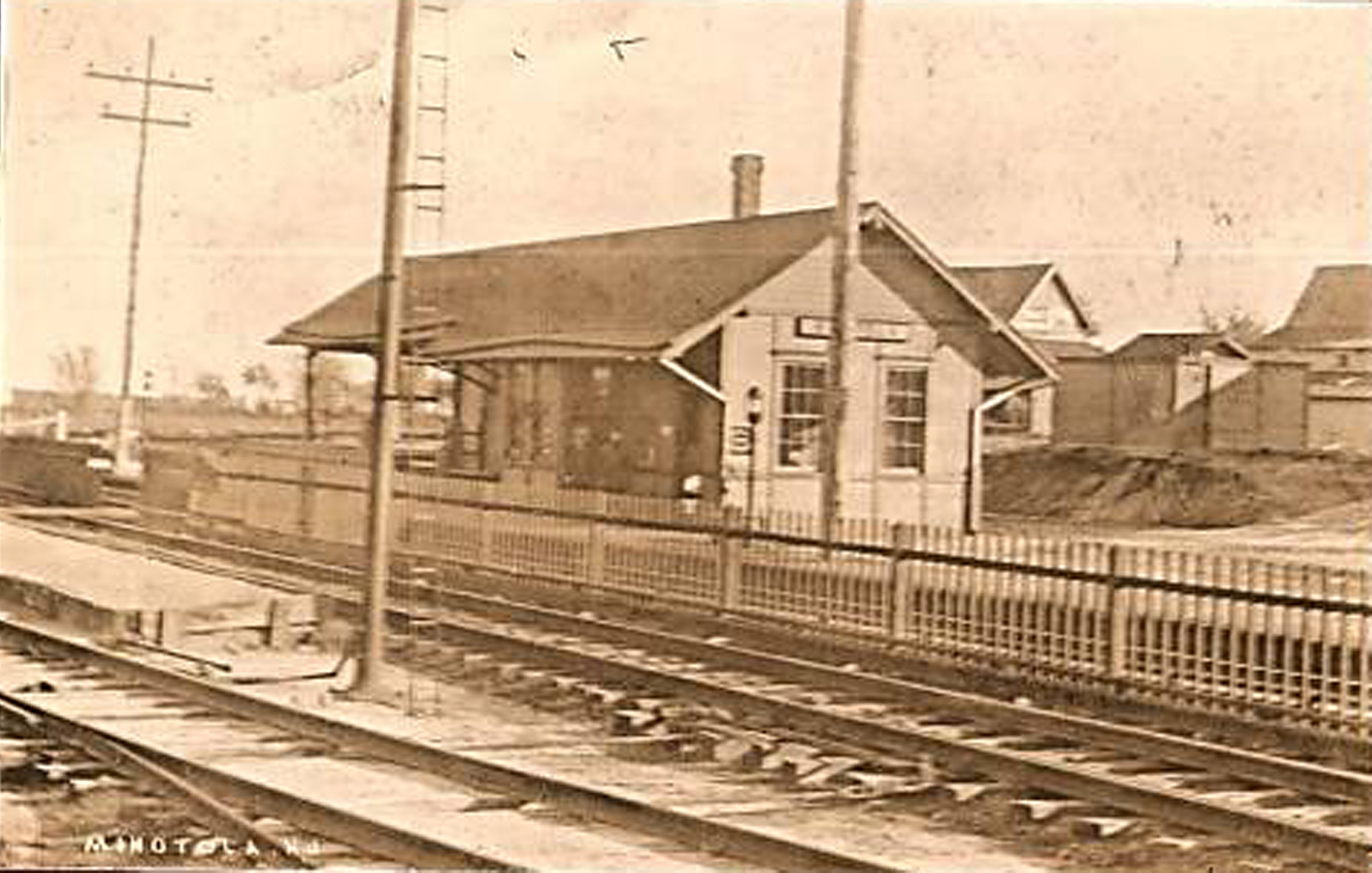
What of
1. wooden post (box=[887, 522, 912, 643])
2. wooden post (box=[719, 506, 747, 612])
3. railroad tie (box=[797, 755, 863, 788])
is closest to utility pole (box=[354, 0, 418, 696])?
wooden post (box=[719, 506, 747, 612])

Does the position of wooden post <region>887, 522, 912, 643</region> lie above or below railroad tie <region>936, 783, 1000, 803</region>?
above

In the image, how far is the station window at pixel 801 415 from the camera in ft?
18.6

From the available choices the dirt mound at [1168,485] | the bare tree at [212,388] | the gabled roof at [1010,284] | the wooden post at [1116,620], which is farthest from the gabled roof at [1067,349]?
the bare tree at [212,388]

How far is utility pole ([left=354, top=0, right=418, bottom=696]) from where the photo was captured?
508 cm

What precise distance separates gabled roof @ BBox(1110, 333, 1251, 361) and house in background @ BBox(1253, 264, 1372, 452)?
20cm

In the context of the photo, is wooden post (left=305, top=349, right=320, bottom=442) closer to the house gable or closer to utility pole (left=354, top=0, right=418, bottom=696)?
utility pole (left=354, top=0, right=418, bottom=696)

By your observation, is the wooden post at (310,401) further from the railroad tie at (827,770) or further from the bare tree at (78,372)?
the railroad tie at (827,770)

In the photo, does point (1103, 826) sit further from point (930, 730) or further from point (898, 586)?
point (898, 586)

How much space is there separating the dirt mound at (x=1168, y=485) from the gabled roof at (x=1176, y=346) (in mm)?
284

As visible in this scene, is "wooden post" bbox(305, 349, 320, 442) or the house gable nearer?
the house gable

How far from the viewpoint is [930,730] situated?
18.2 feet

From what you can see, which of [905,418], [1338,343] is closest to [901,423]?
[905,418]

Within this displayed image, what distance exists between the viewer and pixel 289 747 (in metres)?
5.05

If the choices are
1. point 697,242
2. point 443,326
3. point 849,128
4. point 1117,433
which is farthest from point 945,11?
point 443,326
